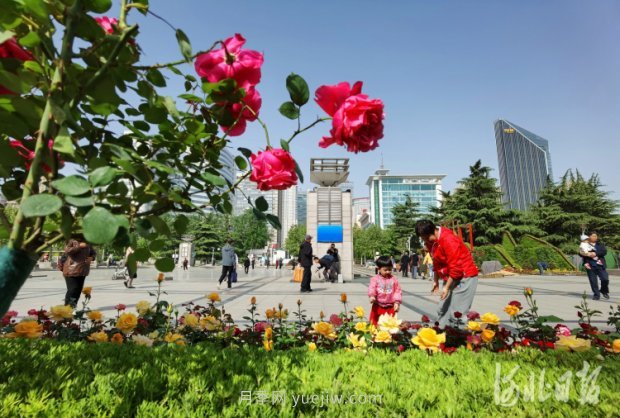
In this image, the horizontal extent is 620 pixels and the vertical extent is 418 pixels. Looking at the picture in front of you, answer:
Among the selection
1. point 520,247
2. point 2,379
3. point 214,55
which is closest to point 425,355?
point 214,55

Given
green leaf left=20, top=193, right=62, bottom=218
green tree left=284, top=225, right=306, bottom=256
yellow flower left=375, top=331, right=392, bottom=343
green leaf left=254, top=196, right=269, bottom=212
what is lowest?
yellow flower left=375, top=331, right=392, bottom=343

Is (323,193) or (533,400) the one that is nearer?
(533,400)

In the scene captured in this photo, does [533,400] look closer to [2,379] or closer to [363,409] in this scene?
[363,409]

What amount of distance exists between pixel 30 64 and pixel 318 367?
82.3 inches

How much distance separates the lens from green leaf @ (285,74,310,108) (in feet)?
3.79

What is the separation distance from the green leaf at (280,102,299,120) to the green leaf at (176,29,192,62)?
12.9 inches

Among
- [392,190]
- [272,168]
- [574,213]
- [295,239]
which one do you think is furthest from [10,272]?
[392,190]

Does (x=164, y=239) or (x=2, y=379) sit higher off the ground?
(x=164, y=239)

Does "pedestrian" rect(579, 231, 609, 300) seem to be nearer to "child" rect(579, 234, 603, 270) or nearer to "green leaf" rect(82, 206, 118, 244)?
"child" rect(579, 234, 603, 270)

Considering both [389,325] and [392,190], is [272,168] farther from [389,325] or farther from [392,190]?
[392,190]

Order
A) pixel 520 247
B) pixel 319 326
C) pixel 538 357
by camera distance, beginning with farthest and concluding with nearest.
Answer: pixel 520 247, pixel 319 326, pixel 538 357

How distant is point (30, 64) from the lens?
0.94 metres

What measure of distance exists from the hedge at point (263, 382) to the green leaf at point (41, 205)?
120 centimetres

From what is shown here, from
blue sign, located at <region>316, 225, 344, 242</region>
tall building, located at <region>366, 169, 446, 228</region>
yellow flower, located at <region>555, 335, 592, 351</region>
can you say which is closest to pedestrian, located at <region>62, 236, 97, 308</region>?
yellow flower, located at <region>555, 335, 592, 351</region>
